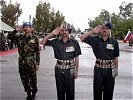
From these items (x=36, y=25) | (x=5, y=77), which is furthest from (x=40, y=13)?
(x=5, y=77)

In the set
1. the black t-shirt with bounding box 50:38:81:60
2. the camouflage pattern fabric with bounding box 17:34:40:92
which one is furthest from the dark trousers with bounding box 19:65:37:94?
the black t-shirt with bounding box 50:38:81:60

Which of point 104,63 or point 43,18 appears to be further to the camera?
point 43,18

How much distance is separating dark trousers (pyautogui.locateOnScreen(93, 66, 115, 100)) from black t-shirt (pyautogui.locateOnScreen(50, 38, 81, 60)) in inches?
20.6

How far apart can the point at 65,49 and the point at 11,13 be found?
201ft

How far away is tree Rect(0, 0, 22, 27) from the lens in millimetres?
67062

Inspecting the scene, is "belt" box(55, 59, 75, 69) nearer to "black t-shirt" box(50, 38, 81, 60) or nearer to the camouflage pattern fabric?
"black t-shirt" box(50, 38, 81, 60)

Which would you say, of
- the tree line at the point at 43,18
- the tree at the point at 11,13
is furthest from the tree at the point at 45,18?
the tree at the point at 11,13

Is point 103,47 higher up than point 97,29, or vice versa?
point 97,29

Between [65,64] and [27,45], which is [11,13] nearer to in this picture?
[27,45]

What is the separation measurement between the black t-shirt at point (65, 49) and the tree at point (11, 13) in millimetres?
60314

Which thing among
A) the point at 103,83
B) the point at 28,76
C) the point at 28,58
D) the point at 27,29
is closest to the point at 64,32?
the point at 103,83

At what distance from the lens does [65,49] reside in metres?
7.19

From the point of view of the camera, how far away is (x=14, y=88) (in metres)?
11.0

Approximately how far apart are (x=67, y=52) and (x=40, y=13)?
79.0 metres
